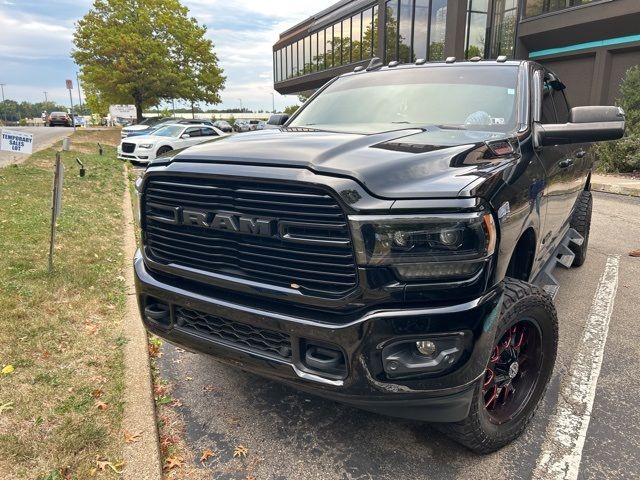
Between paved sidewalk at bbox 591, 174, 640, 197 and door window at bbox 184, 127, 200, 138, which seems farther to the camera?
door window at bbox 184, 127, 200, 138

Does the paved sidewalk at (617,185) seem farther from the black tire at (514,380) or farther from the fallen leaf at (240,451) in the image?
the fallen leaf at (240,451)

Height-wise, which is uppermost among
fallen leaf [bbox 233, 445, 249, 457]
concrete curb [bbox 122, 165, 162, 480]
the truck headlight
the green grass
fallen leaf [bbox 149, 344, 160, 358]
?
the truck headlight

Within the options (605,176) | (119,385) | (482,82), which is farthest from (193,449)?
(605,176)

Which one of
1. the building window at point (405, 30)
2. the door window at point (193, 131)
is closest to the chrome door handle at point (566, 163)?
the door window at point (193, 131)

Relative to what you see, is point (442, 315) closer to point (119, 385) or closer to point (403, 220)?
point (403, 220)

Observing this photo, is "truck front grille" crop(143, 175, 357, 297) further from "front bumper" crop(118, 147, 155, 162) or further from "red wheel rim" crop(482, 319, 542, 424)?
"front bumper" crop(118, 147, 155, 162)

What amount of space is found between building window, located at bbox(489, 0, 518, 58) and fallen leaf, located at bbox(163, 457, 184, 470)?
21330 mm

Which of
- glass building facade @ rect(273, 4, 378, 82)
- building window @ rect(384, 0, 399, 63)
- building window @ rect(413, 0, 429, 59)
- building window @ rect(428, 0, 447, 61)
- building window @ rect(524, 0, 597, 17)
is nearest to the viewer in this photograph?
building window @ rect(524, 0, 597, 17)

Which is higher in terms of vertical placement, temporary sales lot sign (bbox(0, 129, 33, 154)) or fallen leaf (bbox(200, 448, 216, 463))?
temporary sales lot sign (bbox(0, 129, 33, 154))

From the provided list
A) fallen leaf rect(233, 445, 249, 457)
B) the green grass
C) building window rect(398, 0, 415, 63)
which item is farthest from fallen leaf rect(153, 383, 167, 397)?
building window rect(398, 0, 415, 63)

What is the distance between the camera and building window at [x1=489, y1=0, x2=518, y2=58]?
20.3 meters

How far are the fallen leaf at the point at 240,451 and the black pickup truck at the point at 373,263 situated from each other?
1.76 ft

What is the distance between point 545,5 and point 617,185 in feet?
33.5

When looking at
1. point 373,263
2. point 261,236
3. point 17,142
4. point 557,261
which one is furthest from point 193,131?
point 373,263
